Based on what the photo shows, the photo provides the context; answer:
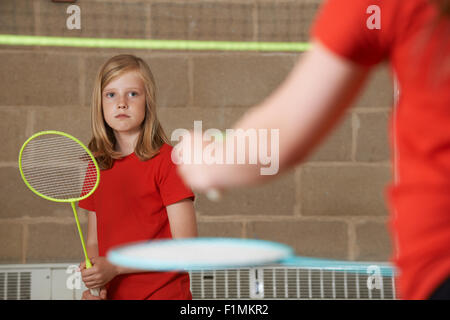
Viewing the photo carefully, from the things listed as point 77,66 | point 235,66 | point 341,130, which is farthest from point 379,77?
point 77,66

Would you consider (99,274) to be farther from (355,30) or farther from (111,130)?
(355,30)

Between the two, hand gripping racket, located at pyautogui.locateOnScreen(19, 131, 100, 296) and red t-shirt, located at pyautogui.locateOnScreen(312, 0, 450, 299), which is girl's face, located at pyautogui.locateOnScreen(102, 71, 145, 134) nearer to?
hand gripping racket, located at pyautogui.locateOnScreen(19, 131, 100, 296)

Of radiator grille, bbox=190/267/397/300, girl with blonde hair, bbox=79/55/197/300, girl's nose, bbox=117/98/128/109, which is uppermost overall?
girl's nose, bbox=117/98/128/109

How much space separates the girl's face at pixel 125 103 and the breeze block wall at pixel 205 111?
1.48 ft

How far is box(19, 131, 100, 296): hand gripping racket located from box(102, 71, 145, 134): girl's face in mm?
76

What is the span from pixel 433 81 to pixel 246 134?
10 cm

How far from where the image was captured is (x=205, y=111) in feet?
5.43

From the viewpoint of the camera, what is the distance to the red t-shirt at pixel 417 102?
0.96 ft

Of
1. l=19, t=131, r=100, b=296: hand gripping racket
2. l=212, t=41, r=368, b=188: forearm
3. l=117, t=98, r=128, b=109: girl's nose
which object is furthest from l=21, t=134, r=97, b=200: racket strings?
l=212, t=41, r=368, b=188: forearm

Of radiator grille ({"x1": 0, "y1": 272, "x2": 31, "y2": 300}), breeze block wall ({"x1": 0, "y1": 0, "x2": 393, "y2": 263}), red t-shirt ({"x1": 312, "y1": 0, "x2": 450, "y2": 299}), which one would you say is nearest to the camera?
red t-shirt ({"x1": 312, "y1": 0, "x2": 450, "y2": 299})

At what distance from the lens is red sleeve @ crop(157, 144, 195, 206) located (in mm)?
1042

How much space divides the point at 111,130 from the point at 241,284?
59 centimetres

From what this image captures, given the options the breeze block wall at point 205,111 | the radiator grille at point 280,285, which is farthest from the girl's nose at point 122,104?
the radiator grille at point 280,285
